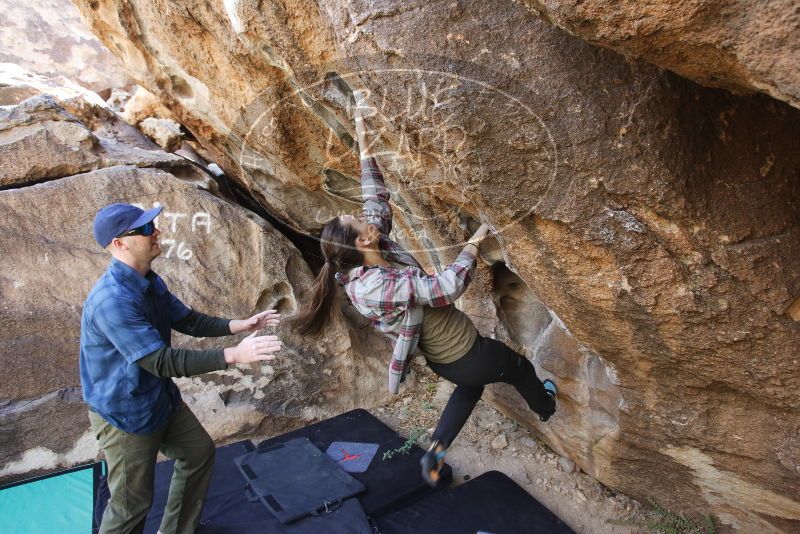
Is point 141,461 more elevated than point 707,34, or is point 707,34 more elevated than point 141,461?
point 707,34

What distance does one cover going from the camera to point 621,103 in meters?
1.71

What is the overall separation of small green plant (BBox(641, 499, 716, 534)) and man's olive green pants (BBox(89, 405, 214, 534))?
2393 mm

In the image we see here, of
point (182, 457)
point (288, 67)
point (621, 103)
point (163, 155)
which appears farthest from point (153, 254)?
point (163, 155)

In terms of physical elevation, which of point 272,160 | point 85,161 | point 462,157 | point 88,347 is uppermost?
point 462,157

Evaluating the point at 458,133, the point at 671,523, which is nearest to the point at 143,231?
the point at 458,133

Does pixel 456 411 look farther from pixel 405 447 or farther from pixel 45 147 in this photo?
pixel 45 147

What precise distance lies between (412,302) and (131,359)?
3.76 ft

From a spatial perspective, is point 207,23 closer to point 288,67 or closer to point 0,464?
point 288,67

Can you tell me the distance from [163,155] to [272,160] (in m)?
1.03

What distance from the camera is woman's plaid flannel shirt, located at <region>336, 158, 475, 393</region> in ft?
7.56

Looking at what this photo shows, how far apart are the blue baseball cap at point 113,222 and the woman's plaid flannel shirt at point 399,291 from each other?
35.1 inches

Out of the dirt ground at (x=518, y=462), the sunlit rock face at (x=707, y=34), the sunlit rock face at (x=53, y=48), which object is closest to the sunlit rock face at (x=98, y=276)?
the dirt ground at (x=518, y=462)

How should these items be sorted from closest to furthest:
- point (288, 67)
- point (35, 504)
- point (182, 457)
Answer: point (182, 457)
point (288, 67)
point (35, 504)

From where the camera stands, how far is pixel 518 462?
3547mm
